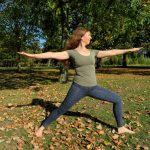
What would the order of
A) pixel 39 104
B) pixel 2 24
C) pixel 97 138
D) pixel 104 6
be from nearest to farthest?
pixel 97 138, pixel 39 104, pixel 104 6, pixel 2 24

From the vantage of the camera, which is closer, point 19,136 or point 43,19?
point 19,136

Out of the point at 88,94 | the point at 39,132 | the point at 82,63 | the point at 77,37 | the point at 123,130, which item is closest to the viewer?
the point at 82,63

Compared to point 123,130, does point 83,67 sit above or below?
above

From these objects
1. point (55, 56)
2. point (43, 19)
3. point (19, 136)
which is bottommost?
point (19, 136)

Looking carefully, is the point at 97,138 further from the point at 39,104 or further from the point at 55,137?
the point at 39,104

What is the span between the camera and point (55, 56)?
8.98m

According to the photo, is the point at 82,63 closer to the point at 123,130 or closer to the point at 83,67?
the point at 83,67

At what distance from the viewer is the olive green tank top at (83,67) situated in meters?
8.97

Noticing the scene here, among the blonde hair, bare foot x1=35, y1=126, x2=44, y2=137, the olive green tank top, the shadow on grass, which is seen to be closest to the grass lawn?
the shadow on grass

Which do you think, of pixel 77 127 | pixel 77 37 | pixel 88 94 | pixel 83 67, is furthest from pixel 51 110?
pixel 77 37

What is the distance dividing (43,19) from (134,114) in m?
15.5

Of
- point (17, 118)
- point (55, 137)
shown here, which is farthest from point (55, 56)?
point (17, 118)

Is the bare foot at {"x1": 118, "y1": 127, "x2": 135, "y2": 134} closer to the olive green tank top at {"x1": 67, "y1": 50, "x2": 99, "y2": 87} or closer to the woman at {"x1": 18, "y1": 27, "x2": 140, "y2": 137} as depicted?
the woman at {"x1": 18, "y1": 27, "x2": 140, "y2": 137}

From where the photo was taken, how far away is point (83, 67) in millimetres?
8992
